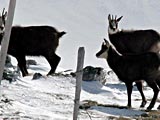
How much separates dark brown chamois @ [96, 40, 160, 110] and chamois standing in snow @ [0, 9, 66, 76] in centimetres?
425

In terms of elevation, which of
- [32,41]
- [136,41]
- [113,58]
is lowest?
[113,58]

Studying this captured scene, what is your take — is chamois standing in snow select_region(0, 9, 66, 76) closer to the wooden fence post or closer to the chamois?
the chamois

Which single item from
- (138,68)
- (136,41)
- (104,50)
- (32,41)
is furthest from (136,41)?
(138,68)

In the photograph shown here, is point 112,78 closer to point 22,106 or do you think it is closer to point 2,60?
point 22,106

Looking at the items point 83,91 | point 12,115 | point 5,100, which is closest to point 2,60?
point 12,115

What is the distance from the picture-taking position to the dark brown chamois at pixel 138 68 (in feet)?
50.7

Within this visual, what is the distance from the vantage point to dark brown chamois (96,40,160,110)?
15453 mm

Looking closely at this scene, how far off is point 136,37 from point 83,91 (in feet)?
12.6

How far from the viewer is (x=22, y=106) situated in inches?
482

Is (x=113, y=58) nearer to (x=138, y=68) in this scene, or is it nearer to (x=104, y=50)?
(x=104, y=50)

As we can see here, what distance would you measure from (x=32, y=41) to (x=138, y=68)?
236 inches

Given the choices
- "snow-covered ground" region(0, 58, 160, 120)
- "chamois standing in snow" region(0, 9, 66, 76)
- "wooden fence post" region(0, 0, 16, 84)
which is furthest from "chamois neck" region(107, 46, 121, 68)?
"wooden fence post" region(0, 0, 16, 84)

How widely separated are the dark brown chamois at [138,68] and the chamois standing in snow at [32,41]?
4.25m

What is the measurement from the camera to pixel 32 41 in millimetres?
20172
